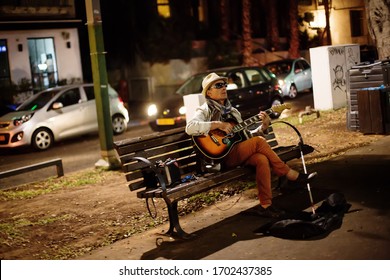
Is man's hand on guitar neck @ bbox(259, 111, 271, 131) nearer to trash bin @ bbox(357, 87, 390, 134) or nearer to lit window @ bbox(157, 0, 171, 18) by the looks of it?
trash bin @ bbox(357, 87, 390, 134)

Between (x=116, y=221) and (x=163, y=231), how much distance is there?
904 millimetres

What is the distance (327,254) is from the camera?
17.2ft

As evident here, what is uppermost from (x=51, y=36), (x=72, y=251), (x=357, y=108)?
(x=51, y=36)

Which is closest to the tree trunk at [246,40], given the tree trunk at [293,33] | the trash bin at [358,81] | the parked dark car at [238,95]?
the tree trunk at [293,33]

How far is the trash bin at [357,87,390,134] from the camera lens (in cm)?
1047

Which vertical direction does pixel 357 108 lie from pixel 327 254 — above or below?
above

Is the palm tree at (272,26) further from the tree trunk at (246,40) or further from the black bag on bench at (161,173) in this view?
the black bag on bench at (161,173)

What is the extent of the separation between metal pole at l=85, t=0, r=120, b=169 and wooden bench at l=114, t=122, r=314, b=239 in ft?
12.7

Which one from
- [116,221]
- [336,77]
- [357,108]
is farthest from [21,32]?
[116,221]

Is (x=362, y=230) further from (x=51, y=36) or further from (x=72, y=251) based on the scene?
(x=51, y=36)

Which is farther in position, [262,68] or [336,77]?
[262,68]

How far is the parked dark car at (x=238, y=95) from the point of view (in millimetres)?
14984
